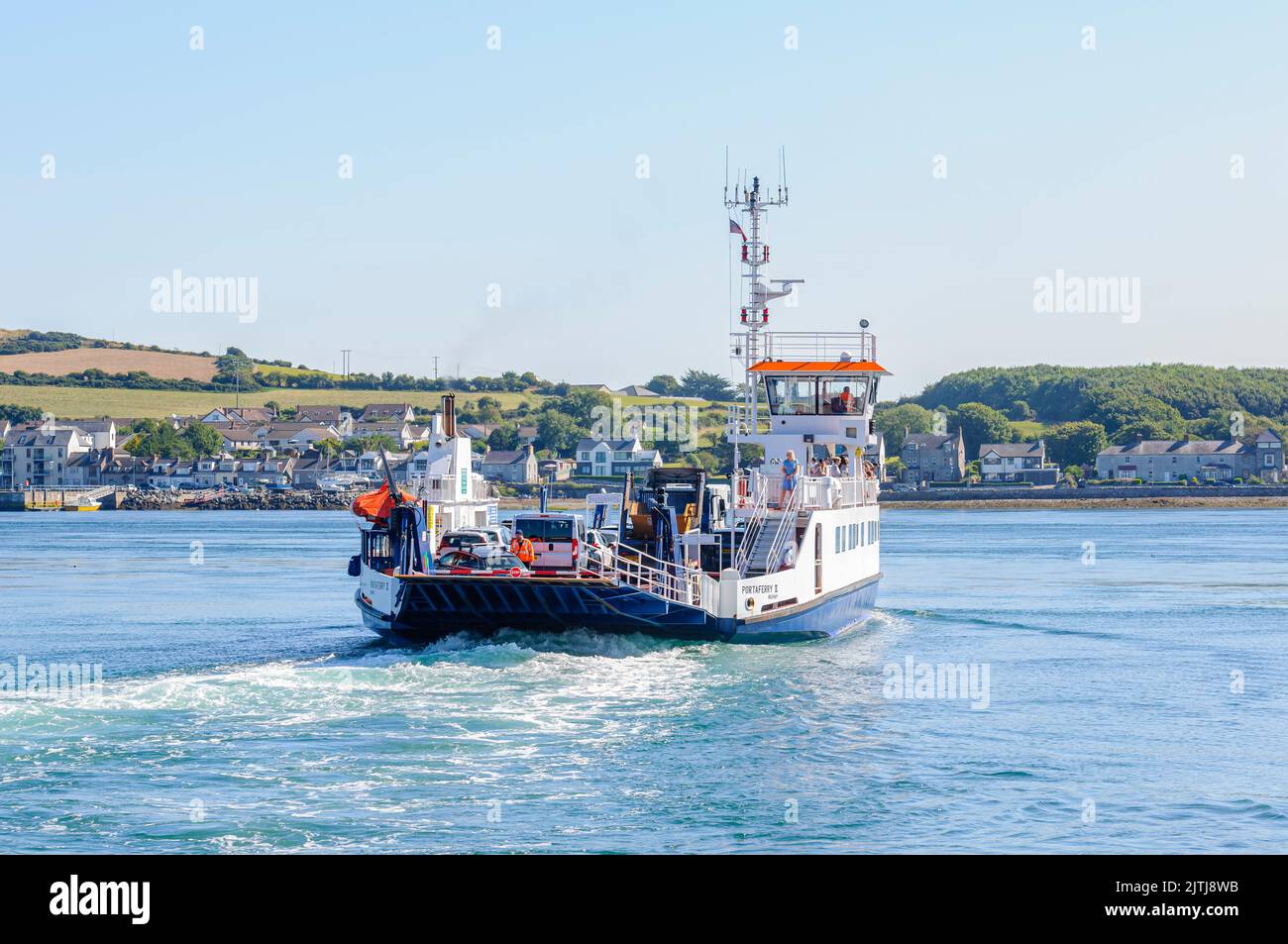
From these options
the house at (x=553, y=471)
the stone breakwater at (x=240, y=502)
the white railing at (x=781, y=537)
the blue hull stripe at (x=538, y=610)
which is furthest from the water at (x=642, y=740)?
the house at (x=553, y=471)

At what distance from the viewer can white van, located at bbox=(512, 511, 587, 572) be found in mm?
33188

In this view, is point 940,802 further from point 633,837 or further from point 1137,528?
point 1137,528

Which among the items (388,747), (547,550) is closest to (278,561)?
(547,550)

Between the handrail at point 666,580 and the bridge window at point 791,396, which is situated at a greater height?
the bridge window at point 791,396

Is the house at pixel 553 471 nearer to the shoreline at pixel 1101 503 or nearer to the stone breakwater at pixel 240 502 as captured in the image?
the stone breakwater at pixel 240 502

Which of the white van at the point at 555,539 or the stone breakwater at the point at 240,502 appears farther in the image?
the stone breakwater at the point at 240,502

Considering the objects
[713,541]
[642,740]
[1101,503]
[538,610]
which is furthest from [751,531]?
[1101,503]

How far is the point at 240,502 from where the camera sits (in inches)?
7234

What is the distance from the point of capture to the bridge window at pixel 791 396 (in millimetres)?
43647

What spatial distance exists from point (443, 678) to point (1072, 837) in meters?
14.5

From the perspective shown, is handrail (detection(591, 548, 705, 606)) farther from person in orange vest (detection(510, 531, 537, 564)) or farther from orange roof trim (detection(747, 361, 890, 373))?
orange roof trim (detection(747, 361, 890, 373))

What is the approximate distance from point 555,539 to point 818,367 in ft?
44.1

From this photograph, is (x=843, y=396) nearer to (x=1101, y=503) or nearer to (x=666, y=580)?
(x=666, y=580)

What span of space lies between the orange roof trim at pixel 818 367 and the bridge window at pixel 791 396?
0.44 metres
